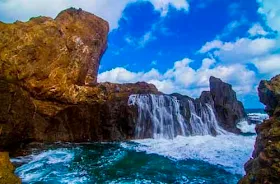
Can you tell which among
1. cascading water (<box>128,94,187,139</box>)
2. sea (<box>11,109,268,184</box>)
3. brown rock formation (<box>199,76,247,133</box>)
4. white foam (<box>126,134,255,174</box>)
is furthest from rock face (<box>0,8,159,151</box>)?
brown rock formation (<box>199,76,247,133</box>)

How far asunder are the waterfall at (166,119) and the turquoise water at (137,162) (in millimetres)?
3336

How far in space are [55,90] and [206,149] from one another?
672 inches

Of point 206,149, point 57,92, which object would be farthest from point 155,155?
point 57,92

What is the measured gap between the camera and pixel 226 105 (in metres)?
42.8

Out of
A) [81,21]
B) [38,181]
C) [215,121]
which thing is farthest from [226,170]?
[81,21]

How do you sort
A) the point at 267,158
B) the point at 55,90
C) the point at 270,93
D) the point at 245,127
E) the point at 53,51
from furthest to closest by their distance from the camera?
1. the point at 245,127
2. the point at 53,51
3. the point at 55,90
4. the point at 270,93
5. the point at 267,158

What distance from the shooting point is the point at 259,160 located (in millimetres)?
10664

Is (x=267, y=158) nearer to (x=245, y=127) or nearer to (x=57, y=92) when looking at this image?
(x=57, y=92)

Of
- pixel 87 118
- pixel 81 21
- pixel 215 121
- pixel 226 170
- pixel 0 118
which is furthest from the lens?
pixel 81 21

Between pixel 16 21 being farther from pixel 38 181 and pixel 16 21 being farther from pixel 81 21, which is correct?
pixel 38 181

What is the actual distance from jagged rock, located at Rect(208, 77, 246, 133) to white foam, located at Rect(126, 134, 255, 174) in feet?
22.0

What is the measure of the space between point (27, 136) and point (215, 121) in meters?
22.2

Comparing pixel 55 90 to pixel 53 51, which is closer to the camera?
pixel 55 90

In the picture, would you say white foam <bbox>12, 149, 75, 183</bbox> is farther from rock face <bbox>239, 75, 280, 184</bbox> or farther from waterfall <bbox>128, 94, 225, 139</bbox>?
rock face <bbox>239, 75, 280, 184</bbox>
